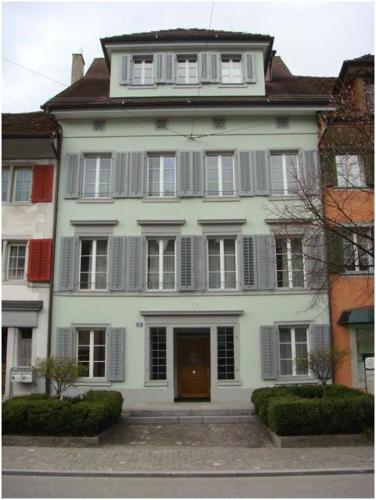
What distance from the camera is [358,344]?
1609 centimetres

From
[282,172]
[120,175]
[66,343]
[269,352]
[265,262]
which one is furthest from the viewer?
[282,172]

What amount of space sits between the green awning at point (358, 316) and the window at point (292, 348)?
4.62ft

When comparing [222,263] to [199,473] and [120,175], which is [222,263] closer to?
[120,175]

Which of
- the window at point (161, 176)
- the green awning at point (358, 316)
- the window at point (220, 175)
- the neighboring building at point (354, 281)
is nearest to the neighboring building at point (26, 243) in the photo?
the window at point (161, 176)

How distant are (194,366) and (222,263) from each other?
3.62m

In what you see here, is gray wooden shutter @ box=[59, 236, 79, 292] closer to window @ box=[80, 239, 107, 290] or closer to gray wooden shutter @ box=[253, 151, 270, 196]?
window @ box=[80, 239, 107, 290]

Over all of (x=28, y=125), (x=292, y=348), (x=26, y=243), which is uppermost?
(x=28, y=125)

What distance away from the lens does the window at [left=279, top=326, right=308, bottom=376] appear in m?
16.1

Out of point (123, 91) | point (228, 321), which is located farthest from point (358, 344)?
point (123, 91)

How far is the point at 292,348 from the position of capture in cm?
1630

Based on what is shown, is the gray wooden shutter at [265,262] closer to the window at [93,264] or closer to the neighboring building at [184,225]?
→ the neighboring building at [184,225]

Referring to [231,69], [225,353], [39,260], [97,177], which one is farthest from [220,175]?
[39,260]

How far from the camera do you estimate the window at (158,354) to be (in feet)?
53.2

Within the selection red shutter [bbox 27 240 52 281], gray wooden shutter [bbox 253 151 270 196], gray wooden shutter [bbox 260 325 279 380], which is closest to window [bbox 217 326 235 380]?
gray wooden shutter [bbox 260 325 279 380]
